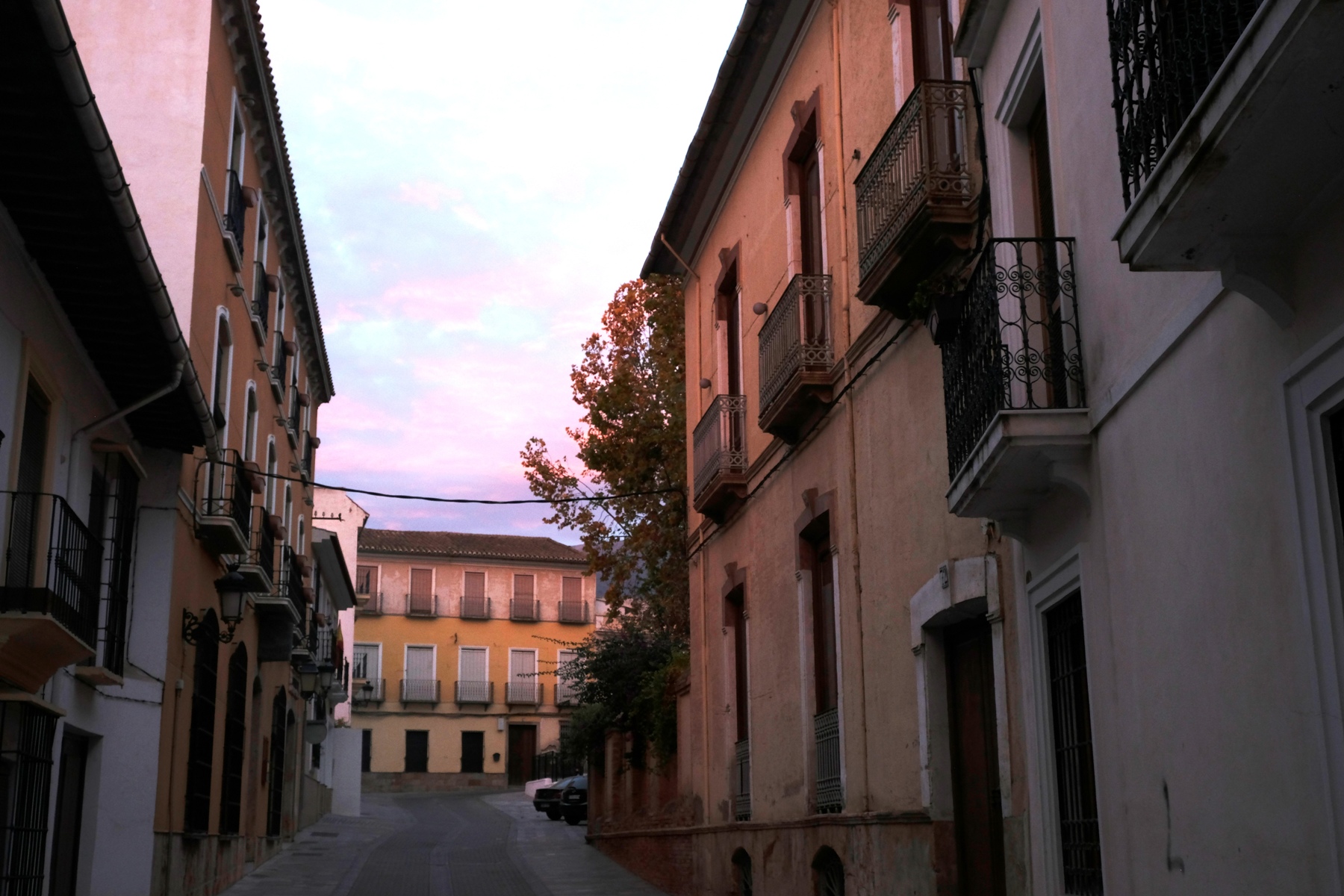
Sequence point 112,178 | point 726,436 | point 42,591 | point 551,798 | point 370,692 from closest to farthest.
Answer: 1. point 112,178
2. point 42,591
3. point 726,436
4. point 551,798
5. point 370,692

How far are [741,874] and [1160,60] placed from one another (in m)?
11.9

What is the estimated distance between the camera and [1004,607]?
28.9ft

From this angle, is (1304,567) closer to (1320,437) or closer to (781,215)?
(1320,437)

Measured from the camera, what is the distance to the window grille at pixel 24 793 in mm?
10883

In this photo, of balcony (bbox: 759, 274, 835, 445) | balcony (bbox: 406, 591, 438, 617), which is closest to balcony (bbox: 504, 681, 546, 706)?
balcony (bbox: 406, 591, 438, 617)

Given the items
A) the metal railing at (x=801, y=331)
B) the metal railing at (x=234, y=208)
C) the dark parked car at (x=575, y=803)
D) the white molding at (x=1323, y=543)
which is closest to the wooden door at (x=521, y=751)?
the dark parked car at (x=575, y=803)

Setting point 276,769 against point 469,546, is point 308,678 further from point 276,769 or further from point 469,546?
point 469,546

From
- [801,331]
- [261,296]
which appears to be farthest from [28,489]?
[261,296]

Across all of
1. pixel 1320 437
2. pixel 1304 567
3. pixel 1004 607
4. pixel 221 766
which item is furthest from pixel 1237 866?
pixel 221 766

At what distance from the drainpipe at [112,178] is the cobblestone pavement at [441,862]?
882 centimetres

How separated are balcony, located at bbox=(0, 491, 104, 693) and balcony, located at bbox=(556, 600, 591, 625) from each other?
52.3m

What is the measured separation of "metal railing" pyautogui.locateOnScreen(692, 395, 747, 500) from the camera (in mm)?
15906

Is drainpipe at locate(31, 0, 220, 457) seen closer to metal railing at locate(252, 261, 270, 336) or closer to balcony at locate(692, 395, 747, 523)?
balcony at locate(692, 395, 747, 523)

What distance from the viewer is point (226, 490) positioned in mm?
18641
